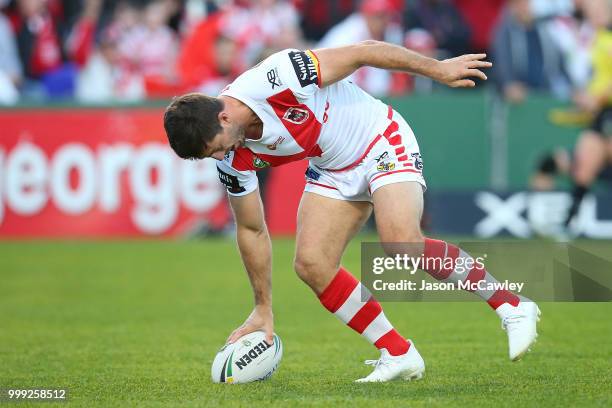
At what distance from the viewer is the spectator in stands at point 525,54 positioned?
1658 cm

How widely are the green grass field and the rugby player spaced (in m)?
0.38

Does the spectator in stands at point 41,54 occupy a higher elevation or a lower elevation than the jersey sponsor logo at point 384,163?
lower

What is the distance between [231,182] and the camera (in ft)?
22.3

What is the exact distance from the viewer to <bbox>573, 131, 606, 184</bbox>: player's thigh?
48.9 ft

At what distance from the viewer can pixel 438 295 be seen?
8.82 metres

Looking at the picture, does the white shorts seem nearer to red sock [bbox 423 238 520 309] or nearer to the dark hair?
red sock [bbox 423 238 520 309]

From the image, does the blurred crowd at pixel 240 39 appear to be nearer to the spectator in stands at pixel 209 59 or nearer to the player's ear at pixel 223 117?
the spectator in stands at pixel 209 59

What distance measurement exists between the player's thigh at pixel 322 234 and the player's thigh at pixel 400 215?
12.4 inches

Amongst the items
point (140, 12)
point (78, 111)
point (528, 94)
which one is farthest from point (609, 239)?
point (140, 12)

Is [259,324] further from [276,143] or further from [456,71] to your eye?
[456,71]

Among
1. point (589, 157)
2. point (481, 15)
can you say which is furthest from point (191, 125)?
point (481, 15)

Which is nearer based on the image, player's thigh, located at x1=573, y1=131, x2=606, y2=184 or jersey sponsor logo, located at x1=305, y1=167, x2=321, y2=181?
jersey sponsor logo, located at x1=305, y1=167, x2=321, y2=181

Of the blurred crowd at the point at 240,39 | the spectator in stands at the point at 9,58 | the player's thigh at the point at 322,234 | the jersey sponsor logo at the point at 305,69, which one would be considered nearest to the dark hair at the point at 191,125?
the jersey sponsor logo at the point at 305,69

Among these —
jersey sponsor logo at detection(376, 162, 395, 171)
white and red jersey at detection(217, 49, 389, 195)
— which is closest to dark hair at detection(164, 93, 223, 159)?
white and red jersey at detection(217, 49, 389, 195)
